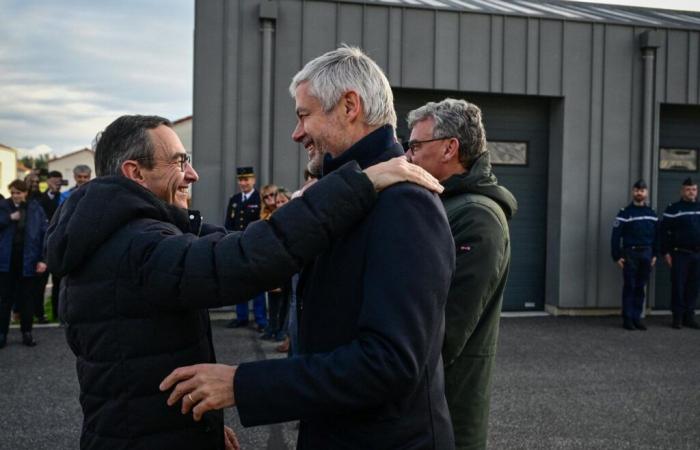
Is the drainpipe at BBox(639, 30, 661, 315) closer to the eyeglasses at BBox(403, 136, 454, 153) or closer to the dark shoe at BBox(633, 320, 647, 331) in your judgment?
the dark shoe at BBox(633, 320, 647, 331)

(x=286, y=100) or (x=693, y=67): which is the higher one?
(x=693, y=67)

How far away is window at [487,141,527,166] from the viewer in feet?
35.9

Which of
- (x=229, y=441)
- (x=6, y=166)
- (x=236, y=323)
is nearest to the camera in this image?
(x=229, y=441)

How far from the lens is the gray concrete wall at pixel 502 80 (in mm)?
9703

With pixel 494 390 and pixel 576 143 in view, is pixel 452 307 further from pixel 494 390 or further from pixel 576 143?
pixel 576 143

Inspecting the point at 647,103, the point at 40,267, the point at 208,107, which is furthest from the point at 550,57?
the point at 40,267

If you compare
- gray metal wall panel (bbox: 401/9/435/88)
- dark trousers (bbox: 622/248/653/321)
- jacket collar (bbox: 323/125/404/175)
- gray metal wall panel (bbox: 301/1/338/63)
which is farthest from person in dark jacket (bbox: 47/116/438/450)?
dark trousers (bbox: 622/248/653/321)

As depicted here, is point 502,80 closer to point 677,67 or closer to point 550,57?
point 550,57

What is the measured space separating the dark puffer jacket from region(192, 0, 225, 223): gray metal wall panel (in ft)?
25.7

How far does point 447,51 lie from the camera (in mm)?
10320

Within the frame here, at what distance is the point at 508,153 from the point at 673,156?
300 centimetres

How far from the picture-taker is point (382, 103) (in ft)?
5.78

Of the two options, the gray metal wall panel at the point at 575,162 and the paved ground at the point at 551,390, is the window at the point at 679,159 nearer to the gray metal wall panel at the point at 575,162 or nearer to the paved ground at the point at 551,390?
the gray metal wall panel at the point at 575,162

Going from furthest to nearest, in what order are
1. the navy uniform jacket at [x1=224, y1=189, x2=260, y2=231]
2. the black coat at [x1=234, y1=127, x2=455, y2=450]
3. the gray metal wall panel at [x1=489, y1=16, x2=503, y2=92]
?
the gray metal wall panel at [x1=489, y1=16, x2=503, y2=92]
the navy uniform jacket at [x1=224, y1=189, x2=260, y2=231]
the black coat at [x1=234, y1=127, x2=455, y2=450]
